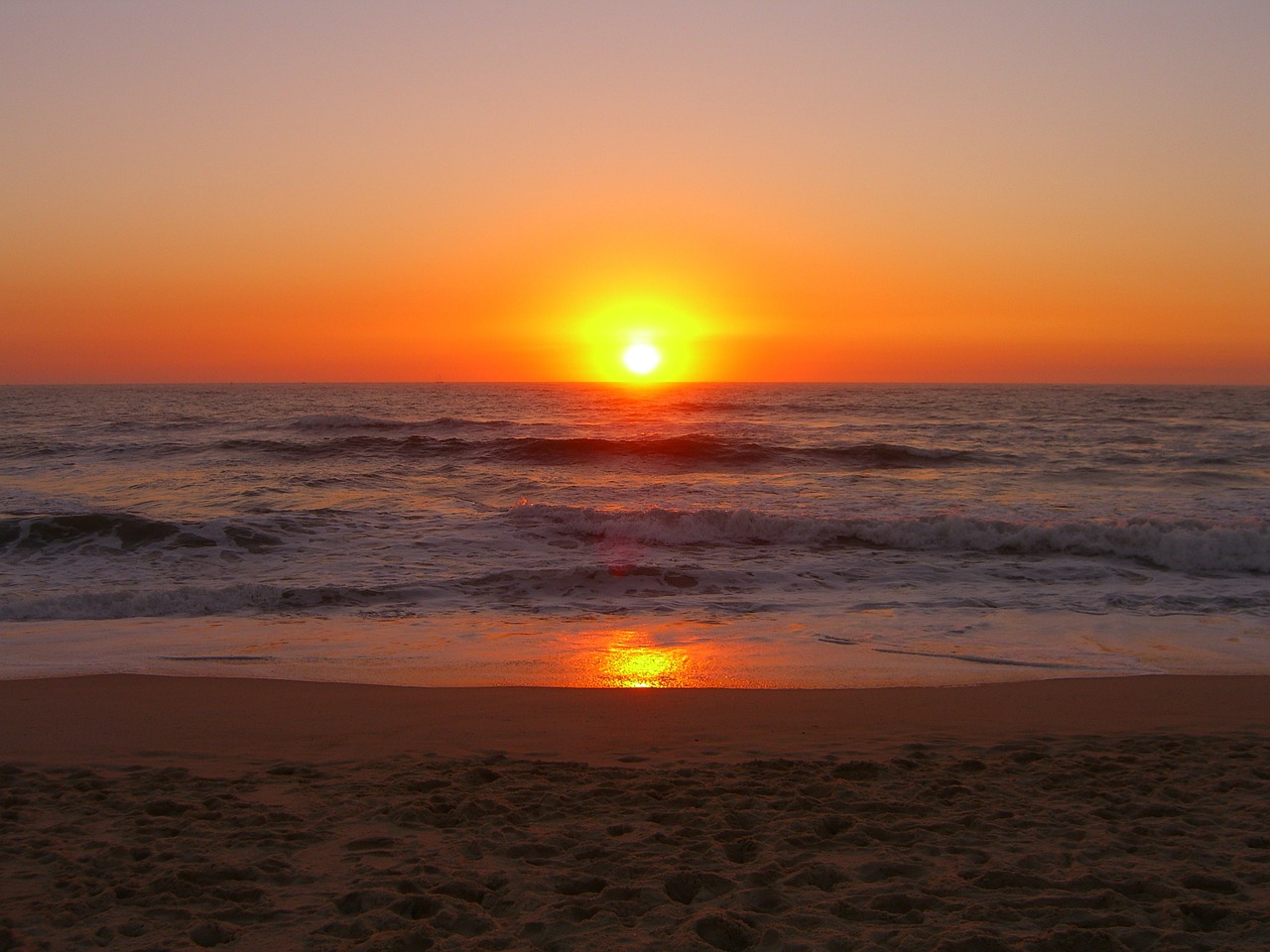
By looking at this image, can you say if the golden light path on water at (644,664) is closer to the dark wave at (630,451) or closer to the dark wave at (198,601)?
the dark wave at (198,601)

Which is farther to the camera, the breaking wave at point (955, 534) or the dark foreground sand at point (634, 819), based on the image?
the breaking wave at point (955, 534)

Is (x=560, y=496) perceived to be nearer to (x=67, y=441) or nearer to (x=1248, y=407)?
(x=67, y=441)

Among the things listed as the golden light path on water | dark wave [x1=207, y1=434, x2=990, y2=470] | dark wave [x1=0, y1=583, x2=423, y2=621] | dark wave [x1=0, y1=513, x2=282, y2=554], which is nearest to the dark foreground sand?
the golden light path on water

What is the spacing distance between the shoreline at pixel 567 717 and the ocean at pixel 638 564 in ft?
1.48

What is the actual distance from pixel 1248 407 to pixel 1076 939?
208ft

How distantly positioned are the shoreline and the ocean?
0.45 m

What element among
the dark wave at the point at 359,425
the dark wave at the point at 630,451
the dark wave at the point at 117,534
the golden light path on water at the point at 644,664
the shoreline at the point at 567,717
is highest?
the dark wave at the point at 359,425

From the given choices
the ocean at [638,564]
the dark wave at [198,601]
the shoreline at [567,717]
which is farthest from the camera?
the dark wave at [198,601]

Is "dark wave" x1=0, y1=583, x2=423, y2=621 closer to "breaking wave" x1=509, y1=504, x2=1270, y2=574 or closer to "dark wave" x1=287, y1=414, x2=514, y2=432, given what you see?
"breaking wave" x1=509, y1=504, x2=1270, y2=574

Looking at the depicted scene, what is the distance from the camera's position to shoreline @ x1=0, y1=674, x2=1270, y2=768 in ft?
18.7

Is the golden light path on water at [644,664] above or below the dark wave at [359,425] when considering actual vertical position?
below

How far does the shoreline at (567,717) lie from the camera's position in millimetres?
5715

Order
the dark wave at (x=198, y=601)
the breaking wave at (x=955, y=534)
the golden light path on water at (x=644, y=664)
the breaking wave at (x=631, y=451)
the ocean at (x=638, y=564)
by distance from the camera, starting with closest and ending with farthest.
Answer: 1. the golden light path on water at (x=644, y=664)
2. the ocean at (x=638, y=564)
3. the dark wave at (x=198, y=601)
4. the breaking wave at (x=955, y=534)
5. the breaking wave at (x=631, y=451)

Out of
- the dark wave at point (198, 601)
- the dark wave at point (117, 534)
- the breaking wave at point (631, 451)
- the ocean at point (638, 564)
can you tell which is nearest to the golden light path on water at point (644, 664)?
the ocean at point (638, 564)
